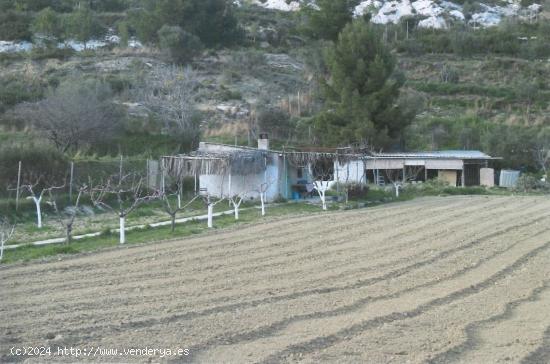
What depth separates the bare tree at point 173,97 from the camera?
35469mm

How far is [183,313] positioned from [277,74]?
42.8 m

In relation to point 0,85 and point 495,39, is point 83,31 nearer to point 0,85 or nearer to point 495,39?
point 0,85

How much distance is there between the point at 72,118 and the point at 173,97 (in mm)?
8537

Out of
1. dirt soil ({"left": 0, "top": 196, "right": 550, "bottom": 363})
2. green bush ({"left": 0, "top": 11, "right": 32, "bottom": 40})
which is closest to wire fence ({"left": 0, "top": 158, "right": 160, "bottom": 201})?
dirt soil ({"left": 0, "top": 196, "right": 550, "bottom": 363})

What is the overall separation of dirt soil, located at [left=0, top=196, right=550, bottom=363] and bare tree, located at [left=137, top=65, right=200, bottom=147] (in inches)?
725

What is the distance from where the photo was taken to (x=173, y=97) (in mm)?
38156

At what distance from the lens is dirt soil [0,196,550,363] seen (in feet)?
25.7

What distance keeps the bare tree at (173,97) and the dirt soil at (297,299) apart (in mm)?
18405

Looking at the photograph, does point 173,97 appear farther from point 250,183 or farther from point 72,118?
point 250,183

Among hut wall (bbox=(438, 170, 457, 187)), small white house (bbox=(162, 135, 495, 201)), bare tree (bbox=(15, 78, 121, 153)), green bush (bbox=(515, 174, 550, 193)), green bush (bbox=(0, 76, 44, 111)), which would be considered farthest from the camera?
green bush (bbox=(0, 76, 44, 111))

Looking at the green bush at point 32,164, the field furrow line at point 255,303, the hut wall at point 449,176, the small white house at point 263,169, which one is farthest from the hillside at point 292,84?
the field furrow line at point 255,303

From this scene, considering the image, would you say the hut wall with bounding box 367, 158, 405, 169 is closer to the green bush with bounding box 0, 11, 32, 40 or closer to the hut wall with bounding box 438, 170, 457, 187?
the hut wall with bounding box 438, 170, 457, 187

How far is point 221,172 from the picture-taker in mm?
26281

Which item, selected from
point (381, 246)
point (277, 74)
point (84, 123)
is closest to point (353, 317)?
point (381, 246)
